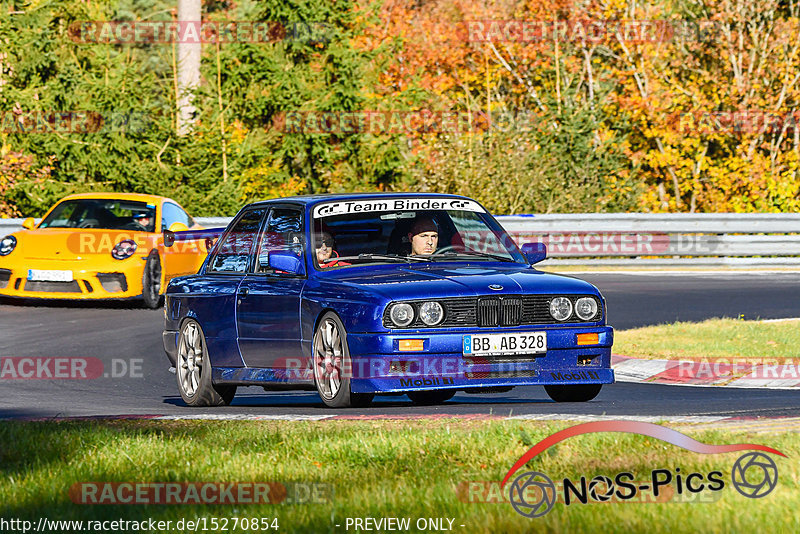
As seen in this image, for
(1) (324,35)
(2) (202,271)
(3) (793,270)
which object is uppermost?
(1) (324,35)

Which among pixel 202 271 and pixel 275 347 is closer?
pixel 275 347

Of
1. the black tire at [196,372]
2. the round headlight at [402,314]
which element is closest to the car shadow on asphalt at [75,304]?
the black tire at [196,372]

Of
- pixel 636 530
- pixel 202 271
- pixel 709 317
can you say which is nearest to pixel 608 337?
pixel 202 271

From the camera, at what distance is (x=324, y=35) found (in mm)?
33688

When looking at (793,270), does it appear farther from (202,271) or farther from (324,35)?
(202,271)

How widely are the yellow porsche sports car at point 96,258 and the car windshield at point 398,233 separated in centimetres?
910

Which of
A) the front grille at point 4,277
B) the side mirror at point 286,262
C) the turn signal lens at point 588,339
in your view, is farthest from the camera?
the front grille at point 4,277

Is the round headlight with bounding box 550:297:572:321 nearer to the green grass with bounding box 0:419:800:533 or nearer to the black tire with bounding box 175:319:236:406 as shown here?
the green grass with bounding box 0:419:800:533

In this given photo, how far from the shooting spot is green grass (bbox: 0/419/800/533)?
19.6 feet

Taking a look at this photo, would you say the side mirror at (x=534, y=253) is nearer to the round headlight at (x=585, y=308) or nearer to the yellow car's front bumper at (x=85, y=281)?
the round headlight at (x=585, y=308)

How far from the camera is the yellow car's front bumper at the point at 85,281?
19734 mm

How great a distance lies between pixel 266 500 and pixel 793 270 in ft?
68.6

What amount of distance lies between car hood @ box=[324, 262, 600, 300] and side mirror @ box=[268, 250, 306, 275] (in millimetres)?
296

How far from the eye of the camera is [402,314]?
9.84 m
